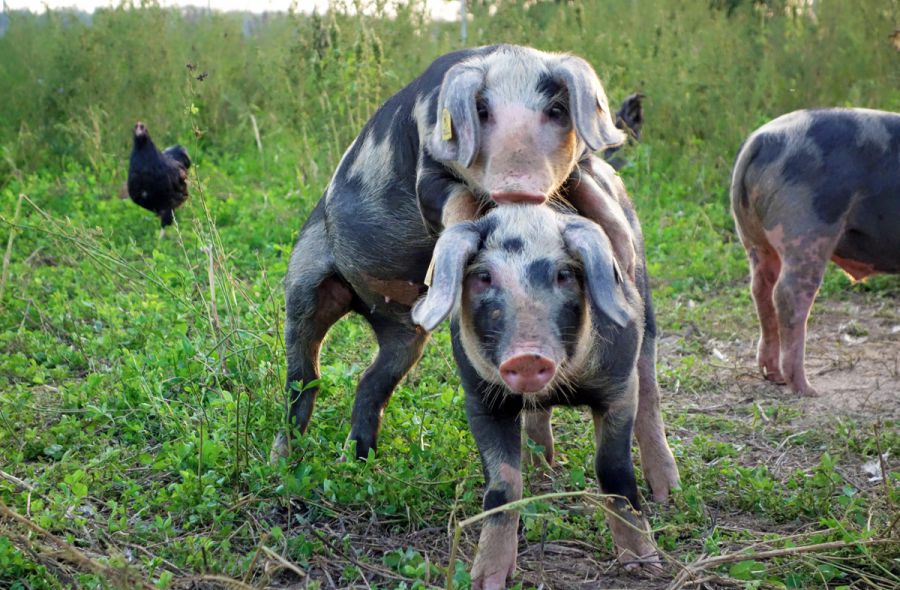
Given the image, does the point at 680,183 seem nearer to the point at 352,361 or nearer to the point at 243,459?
the point at 352,361

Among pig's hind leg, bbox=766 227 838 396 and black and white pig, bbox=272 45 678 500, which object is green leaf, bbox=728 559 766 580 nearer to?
black and white pig, bbox=272 45 678 500

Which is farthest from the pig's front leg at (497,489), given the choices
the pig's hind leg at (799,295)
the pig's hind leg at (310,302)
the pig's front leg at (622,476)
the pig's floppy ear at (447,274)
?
the pig's hind leg at (799,295)

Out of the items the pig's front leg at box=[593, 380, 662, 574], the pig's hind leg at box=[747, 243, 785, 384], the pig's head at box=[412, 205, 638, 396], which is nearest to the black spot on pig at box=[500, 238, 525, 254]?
the pig's head at box=[412, 205, 638, 396]

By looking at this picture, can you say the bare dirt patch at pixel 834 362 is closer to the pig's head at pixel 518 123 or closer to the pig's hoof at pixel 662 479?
→ the pig's hoof at pixel 662 479

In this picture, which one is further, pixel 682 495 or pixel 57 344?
pixel 57 344

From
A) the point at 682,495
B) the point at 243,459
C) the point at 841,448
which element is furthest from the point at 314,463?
the point at 841,448

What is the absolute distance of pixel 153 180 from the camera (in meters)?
8.18

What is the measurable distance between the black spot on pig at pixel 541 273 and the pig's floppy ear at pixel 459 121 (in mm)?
544

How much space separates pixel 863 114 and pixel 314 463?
3.55 m

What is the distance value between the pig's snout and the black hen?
533cm

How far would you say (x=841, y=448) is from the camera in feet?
14.8

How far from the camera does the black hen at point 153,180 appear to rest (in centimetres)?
819

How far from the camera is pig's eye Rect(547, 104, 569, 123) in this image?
3744 millimetres

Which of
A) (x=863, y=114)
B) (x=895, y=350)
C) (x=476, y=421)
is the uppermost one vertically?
(x=863, y=114)
